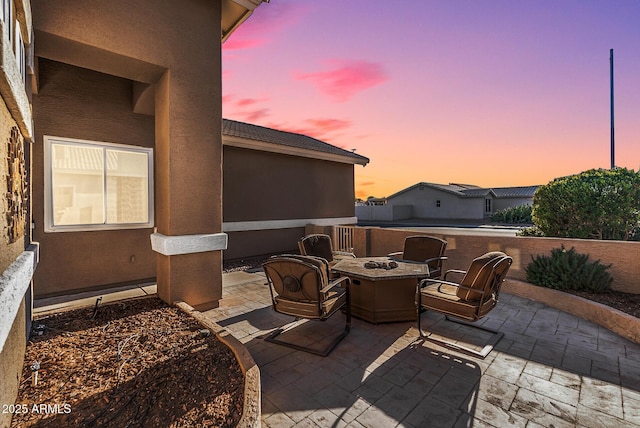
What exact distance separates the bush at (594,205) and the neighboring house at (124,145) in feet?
24.7

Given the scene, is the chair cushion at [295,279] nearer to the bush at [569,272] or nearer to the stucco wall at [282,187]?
the bush at [569,272]

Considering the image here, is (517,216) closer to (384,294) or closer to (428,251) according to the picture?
(428,251)

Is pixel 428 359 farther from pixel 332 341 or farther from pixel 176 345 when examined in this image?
pixel 176 345

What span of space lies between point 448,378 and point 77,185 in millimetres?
7037

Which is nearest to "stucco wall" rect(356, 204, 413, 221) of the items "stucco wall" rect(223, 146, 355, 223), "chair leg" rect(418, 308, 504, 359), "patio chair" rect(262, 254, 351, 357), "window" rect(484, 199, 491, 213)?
"window" rect(484, 199, 491, 213)

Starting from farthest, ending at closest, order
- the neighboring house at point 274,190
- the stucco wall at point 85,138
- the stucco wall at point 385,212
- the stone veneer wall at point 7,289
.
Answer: the stucco wall at point 385,212, the neighboring house at point 274,190, the stucco wall at point 85,138, the stone veneer wall at point 7,289

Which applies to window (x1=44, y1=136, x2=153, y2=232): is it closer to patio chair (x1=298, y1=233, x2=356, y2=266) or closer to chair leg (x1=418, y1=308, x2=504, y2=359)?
patio chair (x1=298, y1=233, x2=356, y2=266)

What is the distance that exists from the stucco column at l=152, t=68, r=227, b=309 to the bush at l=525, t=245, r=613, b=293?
6139 mm

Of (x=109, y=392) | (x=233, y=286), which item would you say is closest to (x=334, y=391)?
(x=109, y=392)

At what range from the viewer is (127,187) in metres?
6.03

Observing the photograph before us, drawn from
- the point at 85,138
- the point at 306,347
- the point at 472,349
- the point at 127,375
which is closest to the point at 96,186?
the point at 85,138

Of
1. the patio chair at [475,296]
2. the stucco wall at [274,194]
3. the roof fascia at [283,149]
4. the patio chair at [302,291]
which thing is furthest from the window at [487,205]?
the patio chair at [302,291]

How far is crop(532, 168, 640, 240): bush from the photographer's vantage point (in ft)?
19.9

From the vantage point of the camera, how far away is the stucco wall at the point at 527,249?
4.94 metres
